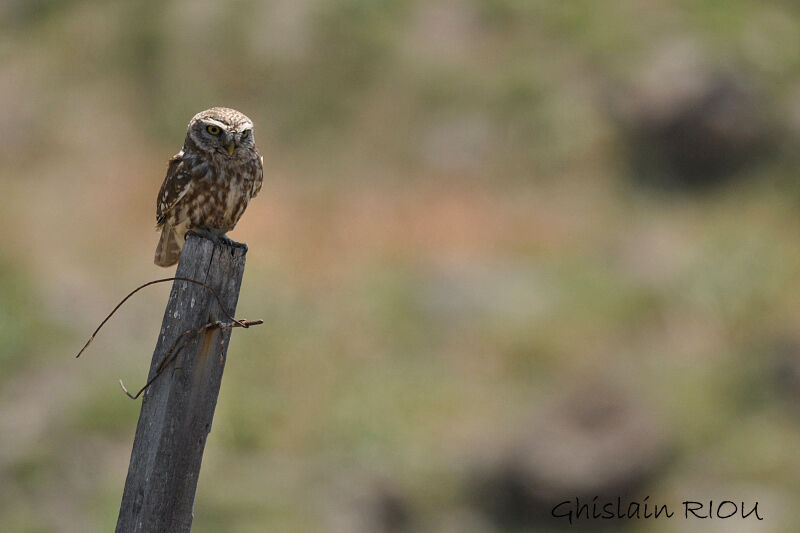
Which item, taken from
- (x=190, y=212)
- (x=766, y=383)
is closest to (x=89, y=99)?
(x=766, y=383)

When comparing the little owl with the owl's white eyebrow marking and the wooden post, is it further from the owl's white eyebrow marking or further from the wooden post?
the wooden post

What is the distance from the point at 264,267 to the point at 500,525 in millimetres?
4260

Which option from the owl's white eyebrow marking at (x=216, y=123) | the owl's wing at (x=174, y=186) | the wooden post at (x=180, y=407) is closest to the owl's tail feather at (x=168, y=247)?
the owl's wing at (x=174, y=186)

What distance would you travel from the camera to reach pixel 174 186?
5.03 m

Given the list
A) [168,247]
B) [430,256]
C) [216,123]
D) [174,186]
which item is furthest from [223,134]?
[430,256]

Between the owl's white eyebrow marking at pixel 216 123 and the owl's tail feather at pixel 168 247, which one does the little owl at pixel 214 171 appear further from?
the owl's tail feather at pixel 168 247

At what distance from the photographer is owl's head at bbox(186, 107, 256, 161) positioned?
4.85 meters

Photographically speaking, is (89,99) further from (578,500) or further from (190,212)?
(190,212)

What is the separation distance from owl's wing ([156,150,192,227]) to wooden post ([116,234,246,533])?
1794 mm

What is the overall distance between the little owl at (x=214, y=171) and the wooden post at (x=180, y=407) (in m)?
1.69

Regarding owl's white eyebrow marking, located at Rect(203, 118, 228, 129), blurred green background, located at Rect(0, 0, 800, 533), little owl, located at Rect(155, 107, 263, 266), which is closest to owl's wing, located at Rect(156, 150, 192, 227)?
little owl, located at Rect(155, 107, 263, 266)

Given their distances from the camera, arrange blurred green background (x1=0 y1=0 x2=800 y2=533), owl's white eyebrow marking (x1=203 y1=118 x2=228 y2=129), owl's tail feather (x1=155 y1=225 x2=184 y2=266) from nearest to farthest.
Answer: owl's white eyebrow marking (x1=203 y1=118 x2=228 y2=129) → owl's tail feather (x1=155 y1=225 x2=184 y2=266) → blurred green background (x1=0 y1=0 x2=800 y2=533)

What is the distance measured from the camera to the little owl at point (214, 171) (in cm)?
488

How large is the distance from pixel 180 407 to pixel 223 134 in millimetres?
1980
